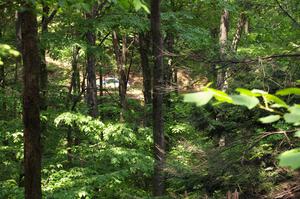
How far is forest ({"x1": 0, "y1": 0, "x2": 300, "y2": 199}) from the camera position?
4.00 metres

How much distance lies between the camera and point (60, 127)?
1259 centimetres

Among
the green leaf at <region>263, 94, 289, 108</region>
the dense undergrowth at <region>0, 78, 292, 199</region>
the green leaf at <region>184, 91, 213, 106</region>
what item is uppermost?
the green leaf at <region>184, 91, 213, 106</region>

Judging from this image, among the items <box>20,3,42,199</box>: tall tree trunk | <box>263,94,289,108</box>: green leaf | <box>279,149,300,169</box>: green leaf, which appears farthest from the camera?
<box>20,3,42,199</box>: tall tree trunk

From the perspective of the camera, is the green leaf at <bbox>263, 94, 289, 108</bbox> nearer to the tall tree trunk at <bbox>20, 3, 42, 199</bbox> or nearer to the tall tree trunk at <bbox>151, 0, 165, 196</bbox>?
the tall tree trunk at <bbox>20, 3, 42, 199</bbox>

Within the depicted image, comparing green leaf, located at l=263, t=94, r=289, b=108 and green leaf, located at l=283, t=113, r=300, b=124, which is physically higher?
green leaf, located at l=263, t=94, r=289, b=108

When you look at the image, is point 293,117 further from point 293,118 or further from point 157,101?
point 157,101

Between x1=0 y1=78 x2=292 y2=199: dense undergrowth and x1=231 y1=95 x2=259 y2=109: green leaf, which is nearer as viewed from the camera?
x1=231 y1=95 x2=259 y2=109: green leaf

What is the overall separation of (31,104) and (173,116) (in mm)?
8976

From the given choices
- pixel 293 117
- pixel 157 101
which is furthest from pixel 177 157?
pixel 293 117

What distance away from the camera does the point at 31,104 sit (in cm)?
625

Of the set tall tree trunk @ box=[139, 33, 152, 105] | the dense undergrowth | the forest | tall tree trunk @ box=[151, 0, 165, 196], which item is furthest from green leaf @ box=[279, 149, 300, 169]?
tall tree trunk @ box=[139, 33, 152, 105]

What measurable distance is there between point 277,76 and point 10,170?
26.0 ft

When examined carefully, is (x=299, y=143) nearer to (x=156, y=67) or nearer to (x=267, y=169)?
(x=267, y=169)

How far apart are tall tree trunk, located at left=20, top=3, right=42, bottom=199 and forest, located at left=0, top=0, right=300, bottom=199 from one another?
17 millimetres
